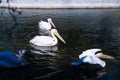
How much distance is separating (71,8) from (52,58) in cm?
3649

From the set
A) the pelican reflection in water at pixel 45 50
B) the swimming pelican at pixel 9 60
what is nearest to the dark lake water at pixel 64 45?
the pelican reflection in water at pixel 45 50

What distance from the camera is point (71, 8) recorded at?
5941cm

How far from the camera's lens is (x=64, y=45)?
2806cm

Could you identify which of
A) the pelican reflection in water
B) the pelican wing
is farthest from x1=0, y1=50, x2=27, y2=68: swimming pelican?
the pelican wing

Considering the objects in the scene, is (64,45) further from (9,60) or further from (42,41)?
(9,60)

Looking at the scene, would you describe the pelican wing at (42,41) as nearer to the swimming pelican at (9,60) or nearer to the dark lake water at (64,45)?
the dark lake water at (64,45)

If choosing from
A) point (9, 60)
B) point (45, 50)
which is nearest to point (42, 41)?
point (45, 50)

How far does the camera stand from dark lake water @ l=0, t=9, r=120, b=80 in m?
20.1

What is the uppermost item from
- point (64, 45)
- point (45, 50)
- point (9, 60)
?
point (64, 45)

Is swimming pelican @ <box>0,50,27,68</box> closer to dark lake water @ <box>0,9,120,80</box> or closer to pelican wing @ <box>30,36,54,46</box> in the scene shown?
dark lake water @ <box>0,9,120,80</box>

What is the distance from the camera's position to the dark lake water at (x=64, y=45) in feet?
65.8

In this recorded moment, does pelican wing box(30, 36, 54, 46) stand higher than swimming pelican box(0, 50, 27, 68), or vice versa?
pelican wing box(30, 36, 54, 46)

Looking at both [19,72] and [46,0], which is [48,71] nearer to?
[19,72]

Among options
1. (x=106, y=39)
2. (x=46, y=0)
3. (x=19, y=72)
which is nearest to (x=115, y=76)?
(x=19, y=72)
